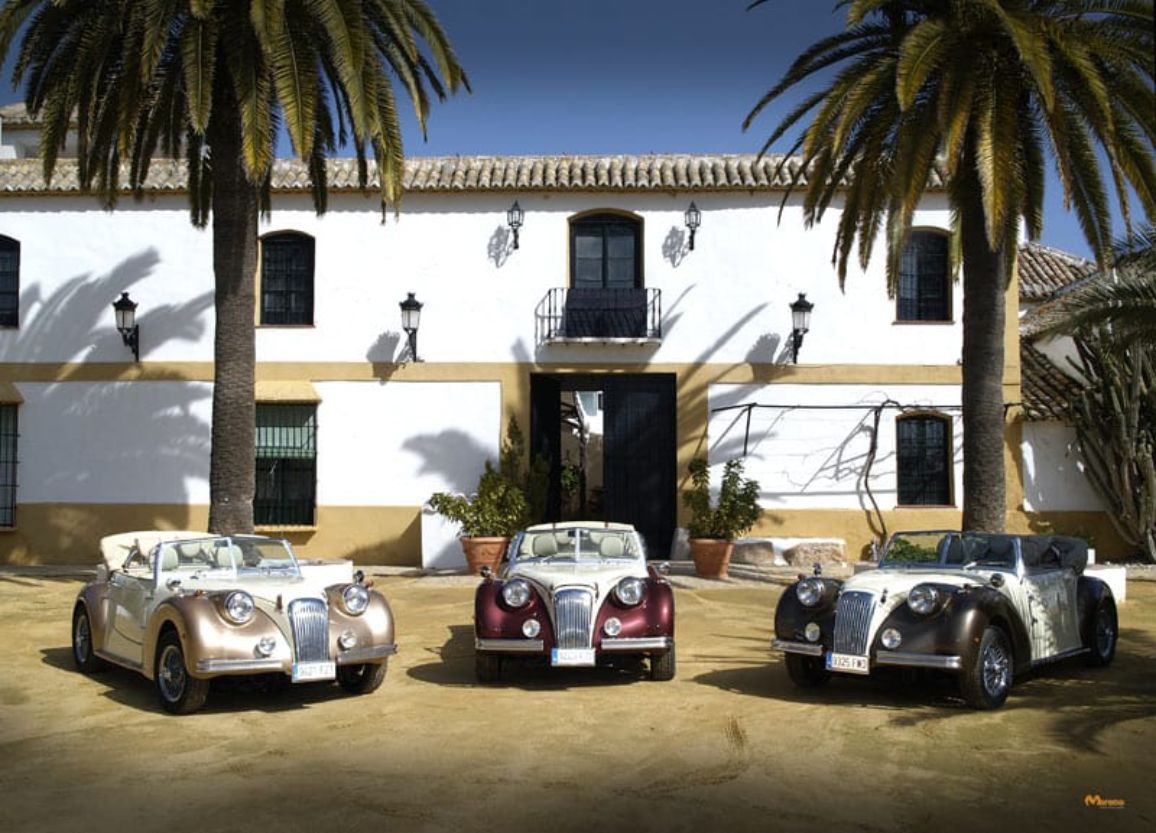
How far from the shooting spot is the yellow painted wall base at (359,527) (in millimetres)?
19359

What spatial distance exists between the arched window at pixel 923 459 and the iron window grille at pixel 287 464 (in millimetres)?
10169

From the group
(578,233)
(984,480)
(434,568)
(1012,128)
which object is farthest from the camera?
(578,233)

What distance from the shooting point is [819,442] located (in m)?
19.7

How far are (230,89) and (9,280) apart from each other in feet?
27.7

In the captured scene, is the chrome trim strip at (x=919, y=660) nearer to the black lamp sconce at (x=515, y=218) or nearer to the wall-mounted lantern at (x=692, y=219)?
the wall-mounted lantern at (x=692, y=219)

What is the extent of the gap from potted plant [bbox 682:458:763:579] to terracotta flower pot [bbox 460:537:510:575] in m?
3.03

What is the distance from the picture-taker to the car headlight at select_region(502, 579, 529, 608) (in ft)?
31.8

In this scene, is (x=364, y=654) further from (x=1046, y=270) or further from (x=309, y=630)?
(x=1046, y=270)

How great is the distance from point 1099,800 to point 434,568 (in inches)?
540

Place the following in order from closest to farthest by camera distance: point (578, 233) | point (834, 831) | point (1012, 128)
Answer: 1. point (834, 831)
2. point (1012, 128)
3. point (578, 233)

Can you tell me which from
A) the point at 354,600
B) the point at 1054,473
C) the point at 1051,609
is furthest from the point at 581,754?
the point at 1054,473

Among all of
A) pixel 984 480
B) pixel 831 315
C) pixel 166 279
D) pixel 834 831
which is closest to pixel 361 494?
pixel 166 279

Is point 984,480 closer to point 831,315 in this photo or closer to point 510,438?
point 831,315

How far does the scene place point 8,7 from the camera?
14.1 m
